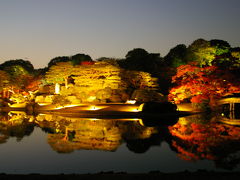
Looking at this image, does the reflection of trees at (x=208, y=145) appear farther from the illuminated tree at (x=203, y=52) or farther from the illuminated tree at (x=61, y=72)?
the illuminated tree at (x=61, y=72)

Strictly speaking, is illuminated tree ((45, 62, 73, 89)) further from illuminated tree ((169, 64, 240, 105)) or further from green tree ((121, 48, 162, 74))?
illuminated tree ((169, 64, 240, 105))

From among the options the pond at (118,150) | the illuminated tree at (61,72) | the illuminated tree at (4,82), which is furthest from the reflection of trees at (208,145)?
the illuminated tree at (4,82)

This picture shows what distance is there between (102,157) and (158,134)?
459cm

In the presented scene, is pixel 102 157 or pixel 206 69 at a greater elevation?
pixel 206 69

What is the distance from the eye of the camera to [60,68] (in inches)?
1328

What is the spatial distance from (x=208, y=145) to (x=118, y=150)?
11.1ft

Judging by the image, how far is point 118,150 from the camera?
9891 millimetres

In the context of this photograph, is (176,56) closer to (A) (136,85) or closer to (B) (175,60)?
(B) (175,60)

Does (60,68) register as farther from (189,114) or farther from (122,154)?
(122,154)

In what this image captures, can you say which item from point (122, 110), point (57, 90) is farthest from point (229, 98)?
point (57, 90)

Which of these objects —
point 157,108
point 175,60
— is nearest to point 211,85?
point 157,108

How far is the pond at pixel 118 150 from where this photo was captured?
7.76m

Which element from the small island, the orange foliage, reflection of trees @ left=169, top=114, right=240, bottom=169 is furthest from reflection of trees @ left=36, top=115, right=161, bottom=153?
the small island

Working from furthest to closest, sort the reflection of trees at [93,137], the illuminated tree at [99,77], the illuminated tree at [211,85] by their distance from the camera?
the illuminated tree at [99,77]
the illuminated tree at [211,85]
the reflection of trees at [93,137]
